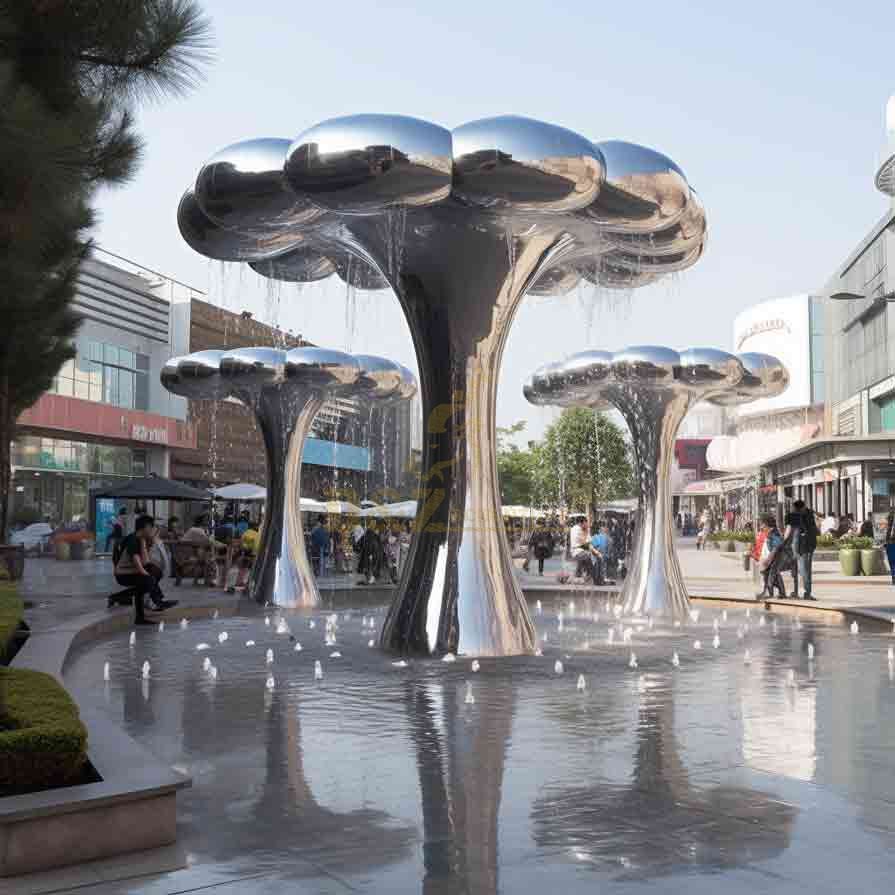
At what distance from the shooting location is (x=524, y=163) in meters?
7.97

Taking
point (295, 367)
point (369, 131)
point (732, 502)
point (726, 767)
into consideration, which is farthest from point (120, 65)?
point (732, 502)

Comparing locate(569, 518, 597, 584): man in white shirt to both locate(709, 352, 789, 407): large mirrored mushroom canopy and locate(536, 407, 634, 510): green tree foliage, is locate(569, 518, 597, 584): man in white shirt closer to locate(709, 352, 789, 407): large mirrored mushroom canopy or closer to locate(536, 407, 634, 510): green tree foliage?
locate(709, 352, 789, 407): large mirrored mushroom canopy

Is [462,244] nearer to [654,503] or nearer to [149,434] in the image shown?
[654,503]

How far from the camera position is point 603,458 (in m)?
57.9

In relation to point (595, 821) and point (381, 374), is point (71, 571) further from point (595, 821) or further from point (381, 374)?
point (595, 821)

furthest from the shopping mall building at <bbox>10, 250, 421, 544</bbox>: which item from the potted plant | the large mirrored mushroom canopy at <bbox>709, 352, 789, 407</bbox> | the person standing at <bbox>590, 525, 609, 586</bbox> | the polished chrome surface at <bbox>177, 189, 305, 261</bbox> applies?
the polished chrome surface at <bbox>177, 189, 305, 261</bbox>

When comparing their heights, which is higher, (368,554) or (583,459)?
(583,459)

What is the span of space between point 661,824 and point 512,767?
1171 mm

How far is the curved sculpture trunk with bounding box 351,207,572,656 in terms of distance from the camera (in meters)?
9.33

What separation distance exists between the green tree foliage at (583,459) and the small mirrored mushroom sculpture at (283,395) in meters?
40.3

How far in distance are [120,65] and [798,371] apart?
190 feet

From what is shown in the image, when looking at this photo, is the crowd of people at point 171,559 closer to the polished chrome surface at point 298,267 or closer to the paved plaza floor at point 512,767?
the paved plaza floor at point 512,767

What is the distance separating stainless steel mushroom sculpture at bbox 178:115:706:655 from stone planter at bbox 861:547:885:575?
47.9 ft

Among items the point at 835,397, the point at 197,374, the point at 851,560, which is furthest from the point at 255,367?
the point at 835,397
